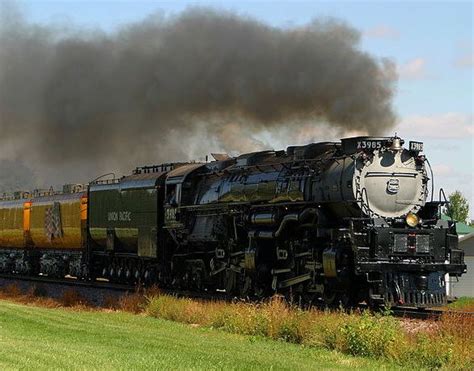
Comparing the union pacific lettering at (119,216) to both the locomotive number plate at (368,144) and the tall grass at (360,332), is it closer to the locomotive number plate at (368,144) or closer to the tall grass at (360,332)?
the tall grass at (360,332)

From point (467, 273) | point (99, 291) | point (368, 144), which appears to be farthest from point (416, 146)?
point (467, 273)

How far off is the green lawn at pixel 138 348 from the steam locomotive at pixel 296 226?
3.95 m

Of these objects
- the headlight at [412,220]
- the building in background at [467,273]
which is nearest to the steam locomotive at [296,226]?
the headlight at [412,220]

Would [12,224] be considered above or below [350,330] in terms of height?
above

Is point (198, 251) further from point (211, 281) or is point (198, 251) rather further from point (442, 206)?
point (442, 206)

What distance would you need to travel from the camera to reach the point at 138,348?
14.8m

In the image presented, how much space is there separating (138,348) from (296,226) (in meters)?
8.65

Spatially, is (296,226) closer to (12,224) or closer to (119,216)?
(119,216)

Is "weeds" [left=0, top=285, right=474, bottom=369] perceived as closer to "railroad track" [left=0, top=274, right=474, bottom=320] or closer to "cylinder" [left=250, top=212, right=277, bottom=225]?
"railroad track" [left=0, top=274, right=474, bottom=320]

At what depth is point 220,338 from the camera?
57.1 feet

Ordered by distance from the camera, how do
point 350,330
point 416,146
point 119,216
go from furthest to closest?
point 119,216, point 416,146, point 350,330

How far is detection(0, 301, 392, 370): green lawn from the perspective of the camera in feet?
Answer: 42.1

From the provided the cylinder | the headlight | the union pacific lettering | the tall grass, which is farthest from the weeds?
the union pacific lettering

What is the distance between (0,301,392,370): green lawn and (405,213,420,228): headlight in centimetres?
574
